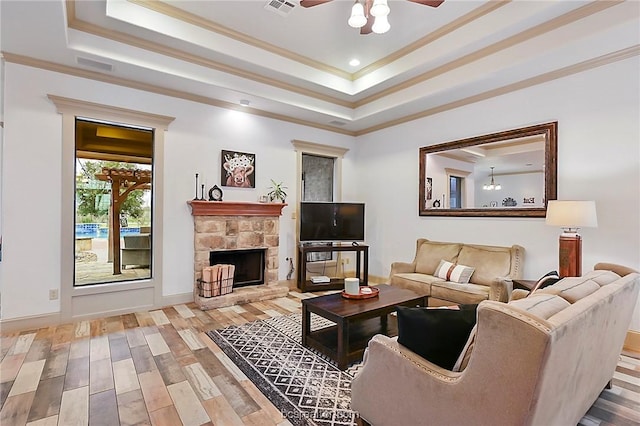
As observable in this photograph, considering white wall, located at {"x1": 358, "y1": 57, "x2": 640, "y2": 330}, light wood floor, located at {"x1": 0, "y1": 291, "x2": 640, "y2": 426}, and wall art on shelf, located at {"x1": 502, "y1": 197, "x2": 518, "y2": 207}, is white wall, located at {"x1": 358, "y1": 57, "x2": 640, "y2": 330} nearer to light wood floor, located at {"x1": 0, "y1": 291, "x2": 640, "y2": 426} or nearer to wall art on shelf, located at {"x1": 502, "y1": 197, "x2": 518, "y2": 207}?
wall art on shelf, located at {"x1": 502, "y1": 197, "x2": 518, "y2": 207}

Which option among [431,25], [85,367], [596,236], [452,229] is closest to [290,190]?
[452,229]

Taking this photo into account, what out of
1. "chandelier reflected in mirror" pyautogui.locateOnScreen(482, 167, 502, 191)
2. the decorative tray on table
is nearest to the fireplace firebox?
the decorative tray on table

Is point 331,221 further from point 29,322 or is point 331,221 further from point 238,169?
point 29,322

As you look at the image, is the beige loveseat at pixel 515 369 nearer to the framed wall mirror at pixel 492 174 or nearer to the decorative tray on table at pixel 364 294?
the decorative tray on table at pixel 364 294

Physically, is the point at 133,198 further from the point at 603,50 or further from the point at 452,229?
the point at 603,50

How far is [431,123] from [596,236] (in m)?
2.61

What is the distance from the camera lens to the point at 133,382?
2.35 m

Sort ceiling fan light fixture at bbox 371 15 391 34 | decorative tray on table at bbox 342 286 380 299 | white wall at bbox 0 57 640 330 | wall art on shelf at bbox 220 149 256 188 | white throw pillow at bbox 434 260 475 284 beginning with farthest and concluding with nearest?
wall art on shelf at bbox 220 149 256 188 < white throw pillow at bbox 434 260 475 284 < white wall at bbox 0 57 640 330 < decorative tray on table at bbox 342 286 380 299 < ceiling fan light fixture at bbox 371 15 391 34

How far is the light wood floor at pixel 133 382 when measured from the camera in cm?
197

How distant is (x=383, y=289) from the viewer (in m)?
3.47

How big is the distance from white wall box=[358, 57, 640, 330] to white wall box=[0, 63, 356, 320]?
293 cm

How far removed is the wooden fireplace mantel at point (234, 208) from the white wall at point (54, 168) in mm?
196

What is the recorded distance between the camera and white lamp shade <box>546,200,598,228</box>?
2.93 metres

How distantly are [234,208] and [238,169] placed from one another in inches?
24.8
